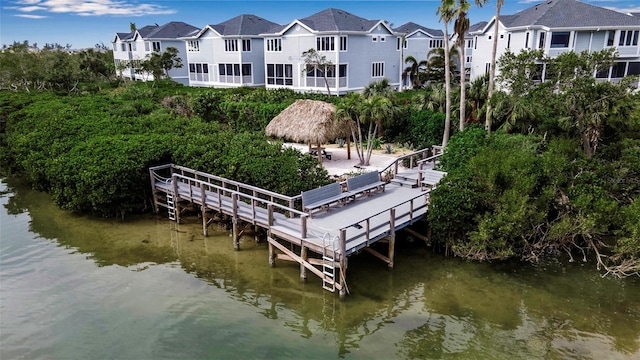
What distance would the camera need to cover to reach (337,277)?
14469 mm

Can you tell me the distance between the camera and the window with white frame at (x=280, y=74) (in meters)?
45.3

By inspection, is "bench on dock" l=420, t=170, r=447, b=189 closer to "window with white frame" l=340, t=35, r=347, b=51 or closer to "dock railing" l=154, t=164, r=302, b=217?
"dock railing" l=154, t=164, r=302, b=217

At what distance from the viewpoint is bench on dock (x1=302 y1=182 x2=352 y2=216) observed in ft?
51.0

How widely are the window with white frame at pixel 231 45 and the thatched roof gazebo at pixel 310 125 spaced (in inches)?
1030

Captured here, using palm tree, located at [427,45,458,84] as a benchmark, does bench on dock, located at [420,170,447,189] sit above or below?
below

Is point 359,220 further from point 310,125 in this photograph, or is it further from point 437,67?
point 437,67

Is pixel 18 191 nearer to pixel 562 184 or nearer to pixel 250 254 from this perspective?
pixel 250 254

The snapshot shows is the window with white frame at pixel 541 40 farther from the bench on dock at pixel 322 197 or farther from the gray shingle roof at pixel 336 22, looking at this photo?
the bench on dock at pixel 322 197

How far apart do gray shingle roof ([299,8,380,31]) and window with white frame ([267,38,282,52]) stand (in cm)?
363

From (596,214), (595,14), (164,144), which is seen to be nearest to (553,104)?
(596,214)

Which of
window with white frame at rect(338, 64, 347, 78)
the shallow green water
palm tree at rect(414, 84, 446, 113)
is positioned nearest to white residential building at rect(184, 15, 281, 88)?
window with white frame at rect(338, 64, 347, 78)

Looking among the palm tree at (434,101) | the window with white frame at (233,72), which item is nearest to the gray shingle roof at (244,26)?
the window with white frame at (233,72)

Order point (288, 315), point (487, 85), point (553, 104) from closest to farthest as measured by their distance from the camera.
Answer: point (288, 315), point (553, 104), point (487, 85)

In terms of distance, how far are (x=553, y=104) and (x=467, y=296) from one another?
1166 centimetres
